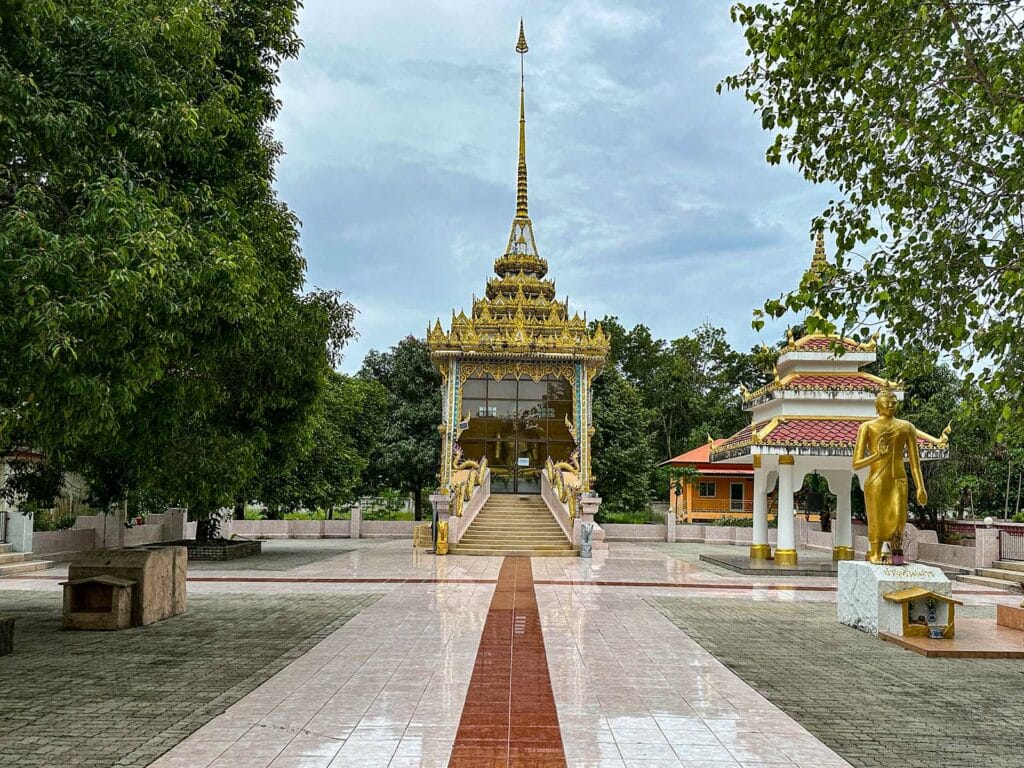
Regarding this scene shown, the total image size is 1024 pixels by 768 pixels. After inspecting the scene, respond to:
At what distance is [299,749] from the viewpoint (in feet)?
17.8

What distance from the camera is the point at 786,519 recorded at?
19.3 m

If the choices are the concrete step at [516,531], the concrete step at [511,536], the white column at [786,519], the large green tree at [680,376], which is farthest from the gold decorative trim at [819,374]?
the large green tree at [680,376]

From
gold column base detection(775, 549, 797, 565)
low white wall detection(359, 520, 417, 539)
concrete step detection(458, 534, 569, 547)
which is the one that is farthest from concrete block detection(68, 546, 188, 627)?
low white wall detection(359, 520, 417, 539)

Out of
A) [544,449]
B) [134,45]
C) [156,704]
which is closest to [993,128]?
[134,45]

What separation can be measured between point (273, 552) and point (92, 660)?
51.9ft

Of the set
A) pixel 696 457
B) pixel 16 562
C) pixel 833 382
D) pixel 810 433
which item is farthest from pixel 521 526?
pixel 696 457

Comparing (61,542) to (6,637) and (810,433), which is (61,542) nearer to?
(6,637)

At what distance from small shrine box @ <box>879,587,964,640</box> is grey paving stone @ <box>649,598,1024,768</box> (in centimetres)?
41

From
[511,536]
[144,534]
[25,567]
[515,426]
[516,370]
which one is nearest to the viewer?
[25,567]

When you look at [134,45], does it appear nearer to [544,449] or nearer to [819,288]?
[819,288]

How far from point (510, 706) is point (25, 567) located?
595 inches

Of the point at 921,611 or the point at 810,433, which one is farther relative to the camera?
the point at 810,433

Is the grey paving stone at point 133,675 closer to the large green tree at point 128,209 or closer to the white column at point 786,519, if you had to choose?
the large green tree at point 128,209

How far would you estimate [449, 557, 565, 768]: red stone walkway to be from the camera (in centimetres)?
532
